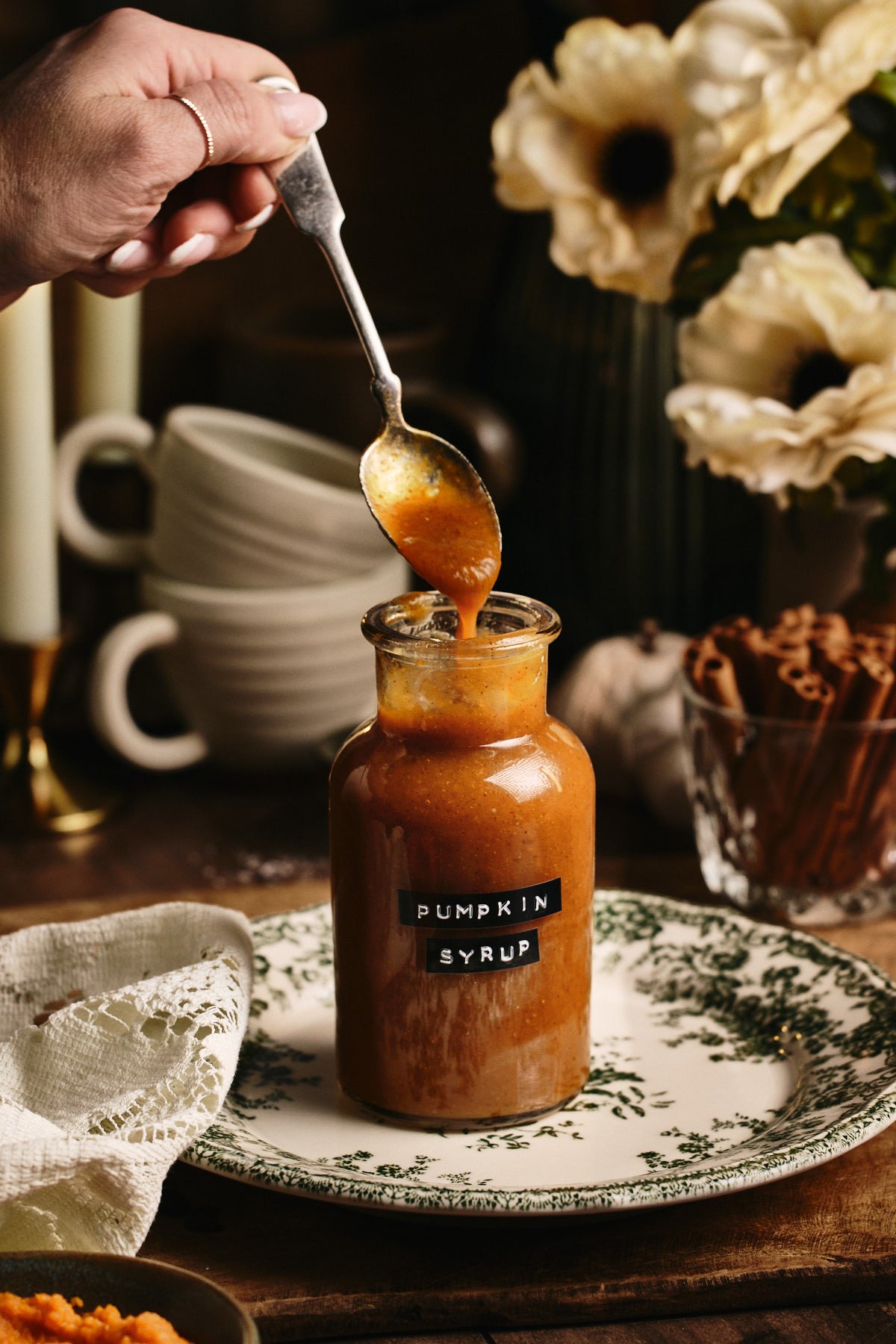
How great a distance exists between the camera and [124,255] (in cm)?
80

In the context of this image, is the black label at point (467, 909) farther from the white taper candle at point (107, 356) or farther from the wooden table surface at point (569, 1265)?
the white taper candle at point (107, 356)

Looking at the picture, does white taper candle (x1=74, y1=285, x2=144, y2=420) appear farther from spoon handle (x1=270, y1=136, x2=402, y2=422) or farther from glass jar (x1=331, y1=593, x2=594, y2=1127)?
glass jar (x1=331, y1=593, x2=594, y2=1127)

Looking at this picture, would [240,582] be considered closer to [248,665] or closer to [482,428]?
[248,665]

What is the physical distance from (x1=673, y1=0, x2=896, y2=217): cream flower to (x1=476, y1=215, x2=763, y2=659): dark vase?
315 mm

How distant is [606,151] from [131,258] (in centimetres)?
36

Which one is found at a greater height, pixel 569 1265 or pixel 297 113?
pixel 297 113

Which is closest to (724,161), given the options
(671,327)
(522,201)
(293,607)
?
(522,201)

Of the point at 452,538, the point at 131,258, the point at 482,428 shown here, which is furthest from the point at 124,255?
the point at 482,428

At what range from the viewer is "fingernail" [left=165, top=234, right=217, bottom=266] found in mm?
810

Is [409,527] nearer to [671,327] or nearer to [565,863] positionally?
[565,863]

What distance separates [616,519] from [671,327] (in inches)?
6.1

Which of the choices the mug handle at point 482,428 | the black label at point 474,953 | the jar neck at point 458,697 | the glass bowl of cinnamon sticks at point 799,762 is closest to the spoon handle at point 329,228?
the jar neck at point 458,697

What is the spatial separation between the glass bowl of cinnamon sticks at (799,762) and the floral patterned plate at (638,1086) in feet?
0.35

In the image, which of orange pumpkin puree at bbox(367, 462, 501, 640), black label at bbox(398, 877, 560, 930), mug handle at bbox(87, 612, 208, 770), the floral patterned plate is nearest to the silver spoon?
orange pumpkin puree at bbox(367, 462, 501, 640)
